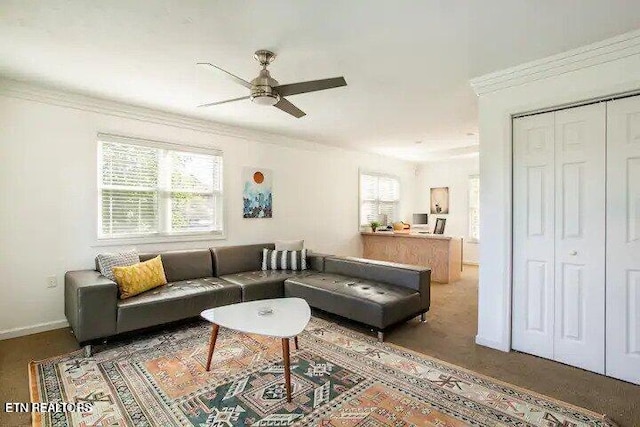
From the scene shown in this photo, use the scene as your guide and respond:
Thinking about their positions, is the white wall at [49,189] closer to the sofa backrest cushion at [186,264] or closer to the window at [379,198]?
the sofa backrest cushion at [186,264]

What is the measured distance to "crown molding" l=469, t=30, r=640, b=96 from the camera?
2.28 m

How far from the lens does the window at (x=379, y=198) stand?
22.2 feet

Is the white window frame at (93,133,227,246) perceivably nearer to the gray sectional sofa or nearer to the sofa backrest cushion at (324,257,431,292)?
the gray sectional sofa

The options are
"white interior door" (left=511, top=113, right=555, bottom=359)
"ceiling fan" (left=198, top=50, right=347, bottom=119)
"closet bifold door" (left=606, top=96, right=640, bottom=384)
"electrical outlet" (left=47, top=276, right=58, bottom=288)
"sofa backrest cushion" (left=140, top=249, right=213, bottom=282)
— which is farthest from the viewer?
"sofa backrest cushion" (left=140, top=249, right=213, bottom=282)

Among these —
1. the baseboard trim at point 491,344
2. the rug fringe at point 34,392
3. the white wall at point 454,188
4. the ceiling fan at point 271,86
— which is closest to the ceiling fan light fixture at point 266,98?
the ceiling fan at point 271,86

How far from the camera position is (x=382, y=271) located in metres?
3.82

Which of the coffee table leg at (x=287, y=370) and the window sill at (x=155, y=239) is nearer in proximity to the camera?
the coffee table leg at (x=287, y=370)

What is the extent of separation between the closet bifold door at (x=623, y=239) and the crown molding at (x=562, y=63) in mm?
354

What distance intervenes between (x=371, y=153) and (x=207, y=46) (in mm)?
4817

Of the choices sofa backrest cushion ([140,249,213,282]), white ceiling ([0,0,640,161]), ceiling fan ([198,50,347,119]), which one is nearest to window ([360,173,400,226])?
white ceiling ([0,0,640,161])

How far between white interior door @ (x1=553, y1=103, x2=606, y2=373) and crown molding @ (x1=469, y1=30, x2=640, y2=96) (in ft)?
1.12

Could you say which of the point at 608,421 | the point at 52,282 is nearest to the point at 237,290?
the point at 52,282

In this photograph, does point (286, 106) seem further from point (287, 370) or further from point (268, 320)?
point (287, 370)

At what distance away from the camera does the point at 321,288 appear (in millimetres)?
3578
